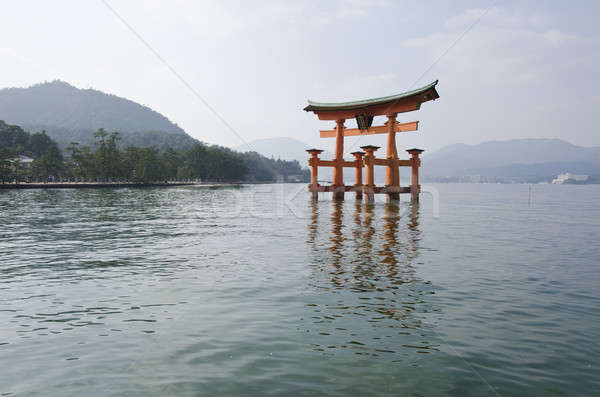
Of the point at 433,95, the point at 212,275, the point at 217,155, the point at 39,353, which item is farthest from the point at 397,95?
the point at 217,155

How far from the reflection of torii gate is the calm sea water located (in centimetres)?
2259

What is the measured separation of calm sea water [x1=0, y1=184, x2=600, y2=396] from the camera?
4477mm

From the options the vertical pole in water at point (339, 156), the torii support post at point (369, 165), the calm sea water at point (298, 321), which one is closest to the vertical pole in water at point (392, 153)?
the torii support post at point (369, 165)

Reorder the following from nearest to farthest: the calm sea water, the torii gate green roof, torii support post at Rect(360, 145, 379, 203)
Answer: the calm sea water < the torii gate green roof < torii support post at Rect(360, 145, 379, 203)

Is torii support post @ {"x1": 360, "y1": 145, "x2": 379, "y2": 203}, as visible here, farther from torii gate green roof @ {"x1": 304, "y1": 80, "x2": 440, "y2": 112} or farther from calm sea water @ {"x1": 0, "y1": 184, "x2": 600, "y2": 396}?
calm sea water @ {"x1": 0, "y1": 184, "x2": 600, "y2": 396}

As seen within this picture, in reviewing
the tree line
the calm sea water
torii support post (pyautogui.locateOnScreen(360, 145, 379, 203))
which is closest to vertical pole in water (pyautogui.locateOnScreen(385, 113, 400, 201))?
torii support post (pyautogui.locateOnScreen(360, 145, 379, 203))

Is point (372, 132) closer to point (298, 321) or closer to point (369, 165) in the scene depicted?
point (369, 165)

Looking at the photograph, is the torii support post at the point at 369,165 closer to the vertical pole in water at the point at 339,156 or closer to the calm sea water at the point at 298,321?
the vertical pole in water at the point at 339,156

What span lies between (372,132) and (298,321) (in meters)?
34.6

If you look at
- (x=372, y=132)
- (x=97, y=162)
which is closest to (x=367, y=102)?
(x=372, y=132)

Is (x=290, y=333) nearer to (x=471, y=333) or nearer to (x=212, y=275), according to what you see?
(x=471, y=333)

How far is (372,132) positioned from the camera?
39156 millimetres

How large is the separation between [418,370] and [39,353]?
15.6 feet

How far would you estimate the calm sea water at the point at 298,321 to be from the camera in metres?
4.48
